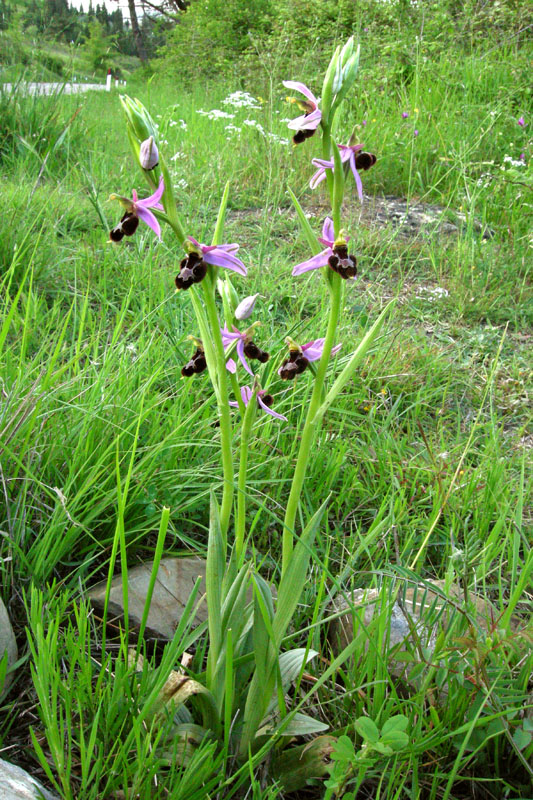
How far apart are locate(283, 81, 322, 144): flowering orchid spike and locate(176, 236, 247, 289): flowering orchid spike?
9.6 inches

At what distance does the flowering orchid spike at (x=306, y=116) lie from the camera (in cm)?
109

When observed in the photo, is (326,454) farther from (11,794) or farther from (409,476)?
(11,794)

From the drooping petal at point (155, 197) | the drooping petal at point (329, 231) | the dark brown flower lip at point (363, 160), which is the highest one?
the dark brown flower lip at point (363, 160)

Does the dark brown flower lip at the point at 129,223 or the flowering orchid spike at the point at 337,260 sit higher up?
the dark brown flower lip at the point at 129,223

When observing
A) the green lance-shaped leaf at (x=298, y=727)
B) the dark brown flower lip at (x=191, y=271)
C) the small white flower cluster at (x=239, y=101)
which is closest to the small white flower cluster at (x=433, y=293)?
the dark brown flower lip at (x=191, y=271)

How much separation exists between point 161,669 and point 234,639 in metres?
0.21

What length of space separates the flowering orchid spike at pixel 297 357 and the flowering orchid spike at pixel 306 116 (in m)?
0.38

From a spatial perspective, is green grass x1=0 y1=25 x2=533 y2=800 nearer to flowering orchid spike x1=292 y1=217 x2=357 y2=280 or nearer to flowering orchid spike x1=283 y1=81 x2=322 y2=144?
flowering orchid spike x1=292 y1=217 x2=357 y2=280

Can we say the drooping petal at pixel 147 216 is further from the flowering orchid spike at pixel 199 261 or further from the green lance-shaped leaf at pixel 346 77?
the green lance-shaped leaf at pixel 346 77

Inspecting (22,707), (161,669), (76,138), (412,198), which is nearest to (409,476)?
(161,669)

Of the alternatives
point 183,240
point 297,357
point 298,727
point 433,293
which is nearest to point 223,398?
point 297,357

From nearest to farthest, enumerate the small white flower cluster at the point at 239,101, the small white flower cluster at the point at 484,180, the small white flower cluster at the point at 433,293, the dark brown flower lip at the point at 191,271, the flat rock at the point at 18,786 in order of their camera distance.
Answer: the flat rock at the point at 18,786 → the dark brown flower lip at the point at 191,271 → the small white flower cluster at the point at 433,293 → the small white flower cluster at the point at 484,180 → the small white flower cluster at the point at 239,101

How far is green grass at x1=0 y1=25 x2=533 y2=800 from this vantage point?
1.14m

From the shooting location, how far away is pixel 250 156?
15.0ft
